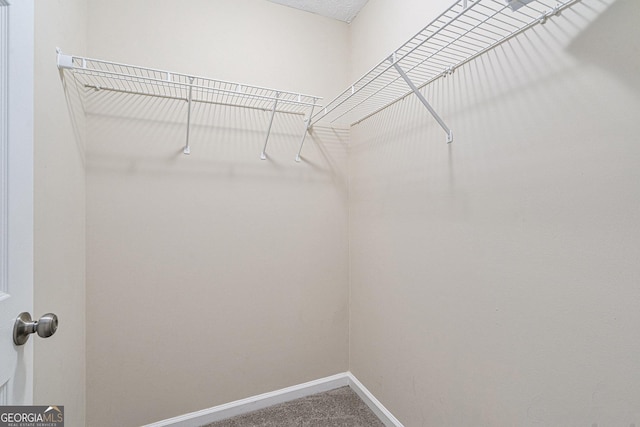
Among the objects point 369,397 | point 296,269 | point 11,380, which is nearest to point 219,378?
point 296,269

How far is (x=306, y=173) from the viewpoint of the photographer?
179 centimetres

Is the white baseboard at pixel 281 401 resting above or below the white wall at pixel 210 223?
below

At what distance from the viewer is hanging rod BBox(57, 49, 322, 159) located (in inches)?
49.0

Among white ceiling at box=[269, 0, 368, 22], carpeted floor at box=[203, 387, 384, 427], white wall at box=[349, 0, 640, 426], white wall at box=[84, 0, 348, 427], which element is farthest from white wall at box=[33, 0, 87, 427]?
white wall at box=[349, 0, 640, 426]

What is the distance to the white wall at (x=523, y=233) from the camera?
27.5 inches

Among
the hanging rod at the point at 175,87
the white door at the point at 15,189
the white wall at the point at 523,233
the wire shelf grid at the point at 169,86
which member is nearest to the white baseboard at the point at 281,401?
the white wall at the point at 523,233

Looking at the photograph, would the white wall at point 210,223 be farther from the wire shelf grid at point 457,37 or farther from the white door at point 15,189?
the white door at point 15,189

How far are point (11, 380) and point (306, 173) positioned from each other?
1474 mm

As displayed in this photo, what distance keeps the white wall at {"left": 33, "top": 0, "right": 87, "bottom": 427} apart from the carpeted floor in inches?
32.8

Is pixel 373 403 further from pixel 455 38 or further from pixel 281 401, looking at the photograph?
pixel 455 38

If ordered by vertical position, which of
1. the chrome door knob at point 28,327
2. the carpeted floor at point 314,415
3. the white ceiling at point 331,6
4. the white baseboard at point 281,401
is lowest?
the carpeted floor at point 314,415

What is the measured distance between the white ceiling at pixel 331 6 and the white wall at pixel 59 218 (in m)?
1.14

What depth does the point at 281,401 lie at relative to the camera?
1.70 meters

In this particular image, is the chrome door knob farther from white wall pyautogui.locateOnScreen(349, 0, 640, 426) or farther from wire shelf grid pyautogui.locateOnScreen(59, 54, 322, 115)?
white wall pyautogui.locateOnScreen(349, 0, 640, 426)
